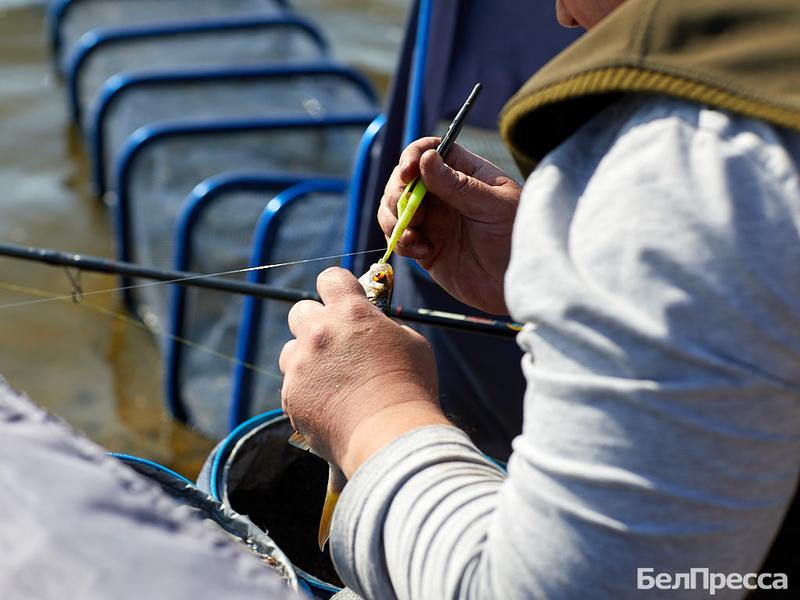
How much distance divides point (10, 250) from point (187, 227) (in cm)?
132

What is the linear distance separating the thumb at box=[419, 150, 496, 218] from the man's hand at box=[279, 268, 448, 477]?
27 cm

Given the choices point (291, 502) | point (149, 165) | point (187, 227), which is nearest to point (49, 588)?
point (291, 502)

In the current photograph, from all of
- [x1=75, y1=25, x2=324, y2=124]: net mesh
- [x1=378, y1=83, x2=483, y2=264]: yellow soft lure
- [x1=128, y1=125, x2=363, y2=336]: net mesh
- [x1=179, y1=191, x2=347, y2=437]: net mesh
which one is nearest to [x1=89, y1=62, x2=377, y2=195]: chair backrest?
[x1=128, y1=125, x2=363, y2=336]: net mesh

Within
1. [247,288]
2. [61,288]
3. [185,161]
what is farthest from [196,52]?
[247,288]

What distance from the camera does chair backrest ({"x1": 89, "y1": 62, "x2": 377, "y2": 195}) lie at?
152 inches

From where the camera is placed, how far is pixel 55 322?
3602mm

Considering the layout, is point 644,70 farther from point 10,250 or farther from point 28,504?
point 10,250

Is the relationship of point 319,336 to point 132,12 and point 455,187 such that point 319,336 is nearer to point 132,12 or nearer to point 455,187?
point 455,187

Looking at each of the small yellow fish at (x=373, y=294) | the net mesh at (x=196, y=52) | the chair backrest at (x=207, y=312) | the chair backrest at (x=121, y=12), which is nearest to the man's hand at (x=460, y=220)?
the small yellow fish at (x=373, y=294)

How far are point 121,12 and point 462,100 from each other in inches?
129

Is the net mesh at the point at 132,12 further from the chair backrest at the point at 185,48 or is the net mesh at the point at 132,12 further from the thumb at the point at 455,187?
the thumb at the point at 455,187

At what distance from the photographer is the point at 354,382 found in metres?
0.94

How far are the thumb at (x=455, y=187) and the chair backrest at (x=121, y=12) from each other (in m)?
3.95

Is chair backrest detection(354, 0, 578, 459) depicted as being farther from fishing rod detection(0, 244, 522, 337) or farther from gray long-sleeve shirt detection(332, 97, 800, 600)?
gray long-sleeve shirt detection(332, 97, 800, 600)
